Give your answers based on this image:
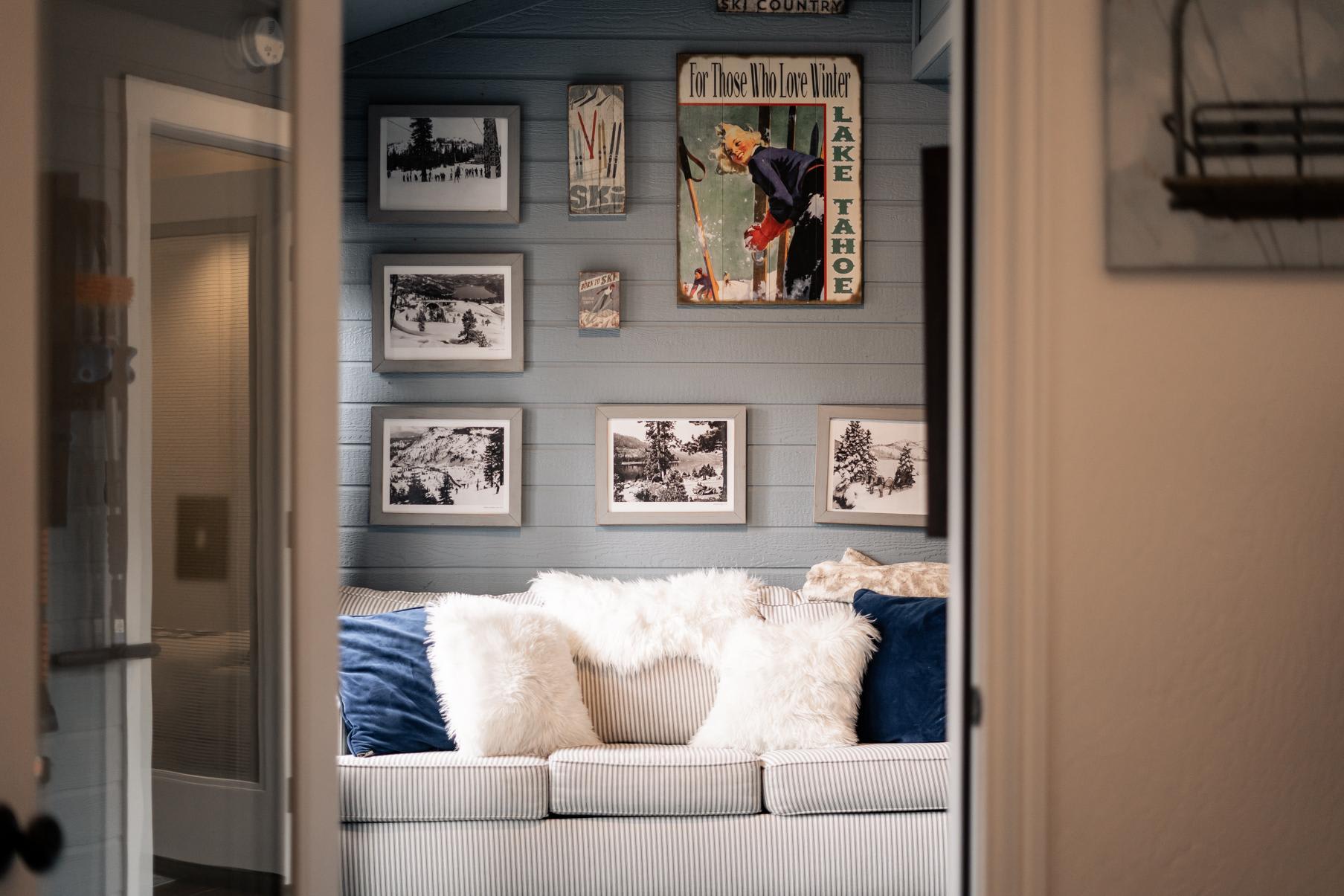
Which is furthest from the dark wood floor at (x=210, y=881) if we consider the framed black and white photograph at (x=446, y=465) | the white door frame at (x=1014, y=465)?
the framed black and white photograph at (x=446, y=465)

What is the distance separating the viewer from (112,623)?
1242 mm

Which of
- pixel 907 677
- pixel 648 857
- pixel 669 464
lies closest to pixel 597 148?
pixel 669 464

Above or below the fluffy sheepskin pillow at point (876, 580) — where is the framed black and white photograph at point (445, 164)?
above

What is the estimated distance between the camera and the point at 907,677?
114 inches

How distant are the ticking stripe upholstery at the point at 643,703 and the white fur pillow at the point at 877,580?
1.73 feet

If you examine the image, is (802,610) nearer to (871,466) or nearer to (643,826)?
(871,466)

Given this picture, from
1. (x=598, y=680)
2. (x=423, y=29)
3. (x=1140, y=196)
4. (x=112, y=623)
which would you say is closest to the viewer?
(x=112, y=623)

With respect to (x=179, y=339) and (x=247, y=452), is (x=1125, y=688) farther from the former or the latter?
(x=179, y=339)

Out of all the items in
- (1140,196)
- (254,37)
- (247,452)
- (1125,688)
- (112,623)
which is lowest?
(1125,688)

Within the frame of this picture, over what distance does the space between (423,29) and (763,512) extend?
212 cm

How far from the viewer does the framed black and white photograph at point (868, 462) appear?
3.54 meters

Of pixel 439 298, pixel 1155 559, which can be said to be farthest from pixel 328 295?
pixel 439 298

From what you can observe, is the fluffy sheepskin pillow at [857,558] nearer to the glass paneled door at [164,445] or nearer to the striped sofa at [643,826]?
the striped sofa at [643,826]

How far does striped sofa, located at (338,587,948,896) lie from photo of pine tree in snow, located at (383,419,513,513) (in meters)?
1.05
